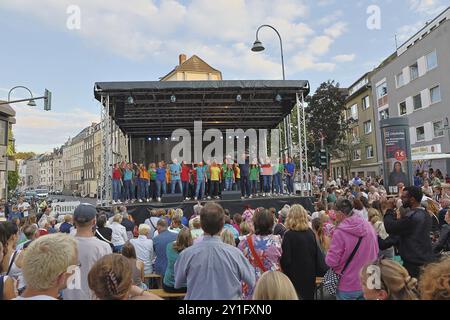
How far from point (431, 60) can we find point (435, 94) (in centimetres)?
249

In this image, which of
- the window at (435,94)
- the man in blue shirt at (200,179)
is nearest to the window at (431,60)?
the window at (435,94)

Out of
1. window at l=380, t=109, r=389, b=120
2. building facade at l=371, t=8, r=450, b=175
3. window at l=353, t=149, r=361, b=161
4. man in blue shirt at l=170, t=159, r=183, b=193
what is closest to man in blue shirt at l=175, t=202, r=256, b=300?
man in blue shirt at l=170, t=159, r=183, b=193

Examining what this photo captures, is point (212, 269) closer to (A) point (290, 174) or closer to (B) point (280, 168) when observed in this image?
(A) point (290, 174)

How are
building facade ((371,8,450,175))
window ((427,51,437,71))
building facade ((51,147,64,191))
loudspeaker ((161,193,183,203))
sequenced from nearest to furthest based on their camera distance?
1. loudspeaker ((161,193,183,203))
2. building facade ((371,8,450,175))
3. window ((427,51,437,71))
4. building facade ((51,147,64,191))

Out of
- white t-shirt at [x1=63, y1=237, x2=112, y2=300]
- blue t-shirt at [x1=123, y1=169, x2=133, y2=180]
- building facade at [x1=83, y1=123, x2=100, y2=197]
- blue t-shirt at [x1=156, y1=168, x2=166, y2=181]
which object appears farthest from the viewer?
building facade at [x1=83, y1=123, x2=100, y2=197]

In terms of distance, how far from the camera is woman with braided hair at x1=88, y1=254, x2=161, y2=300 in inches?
71.4

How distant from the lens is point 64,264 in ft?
6.42

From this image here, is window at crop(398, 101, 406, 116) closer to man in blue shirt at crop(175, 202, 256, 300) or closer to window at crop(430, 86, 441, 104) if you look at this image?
window at crop(430, 86, 441, 104)

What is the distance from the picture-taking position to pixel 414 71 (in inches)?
1011

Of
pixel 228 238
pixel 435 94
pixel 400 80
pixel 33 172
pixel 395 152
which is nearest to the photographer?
pixel 228 238

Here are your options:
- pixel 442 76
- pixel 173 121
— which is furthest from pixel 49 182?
pixel 442 76

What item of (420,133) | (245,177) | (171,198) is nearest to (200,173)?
(171,198)
